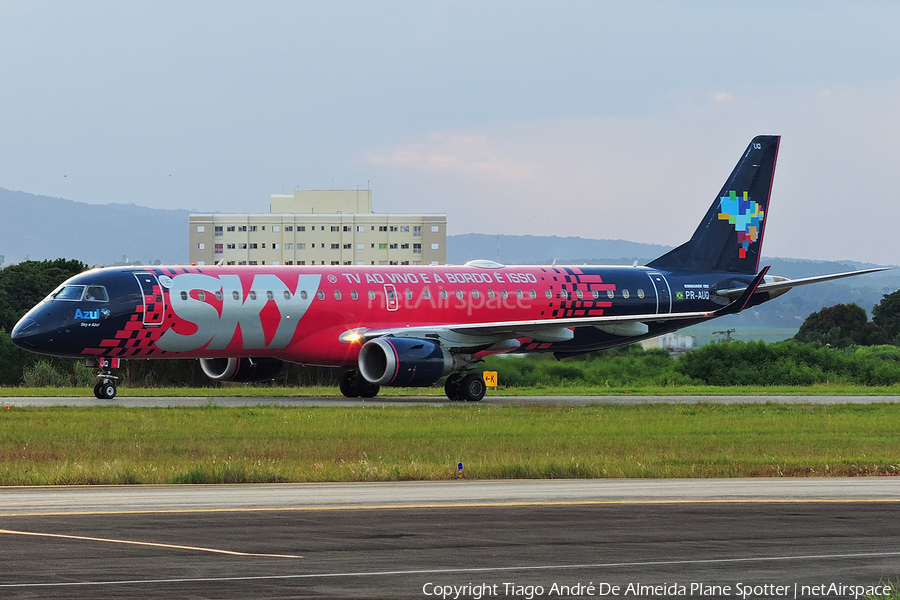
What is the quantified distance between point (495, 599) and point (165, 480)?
11.5 meters

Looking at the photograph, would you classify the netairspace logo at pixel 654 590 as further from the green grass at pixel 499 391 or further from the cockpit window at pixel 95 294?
the green grass at pixel 499 391

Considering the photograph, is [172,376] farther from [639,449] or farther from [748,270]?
[639,449]

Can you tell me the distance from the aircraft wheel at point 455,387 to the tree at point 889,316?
77020 millimetres

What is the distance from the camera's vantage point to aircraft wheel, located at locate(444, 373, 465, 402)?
44.0 metres

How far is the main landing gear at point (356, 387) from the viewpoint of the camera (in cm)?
4488

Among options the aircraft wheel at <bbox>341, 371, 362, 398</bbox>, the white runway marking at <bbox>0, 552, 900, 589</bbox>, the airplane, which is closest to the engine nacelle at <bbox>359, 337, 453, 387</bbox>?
the airplane

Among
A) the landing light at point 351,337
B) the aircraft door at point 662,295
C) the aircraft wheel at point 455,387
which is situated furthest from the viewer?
the aircraft door at point 662,295

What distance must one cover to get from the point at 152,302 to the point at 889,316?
91.3 m

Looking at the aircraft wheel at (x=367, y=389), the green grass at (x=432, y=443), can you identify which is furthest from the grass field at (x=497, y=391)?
the green grass at (x=432, y=443)

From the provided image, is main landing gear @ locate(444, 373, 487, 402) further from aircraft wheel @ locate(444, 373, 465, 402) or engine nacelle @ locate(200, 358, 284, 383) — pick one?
engine nacelle @ locate(200, 358, 284, 383)

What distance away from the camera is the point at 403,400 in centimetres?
4425

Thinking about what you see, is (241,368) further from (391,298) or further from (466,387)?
(466,387)

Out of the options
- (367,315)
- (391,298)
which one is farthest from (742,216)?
(367,315)

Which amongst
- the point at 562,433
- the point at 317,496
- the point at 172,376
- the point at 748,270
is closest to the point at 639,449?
the point at 562,433
